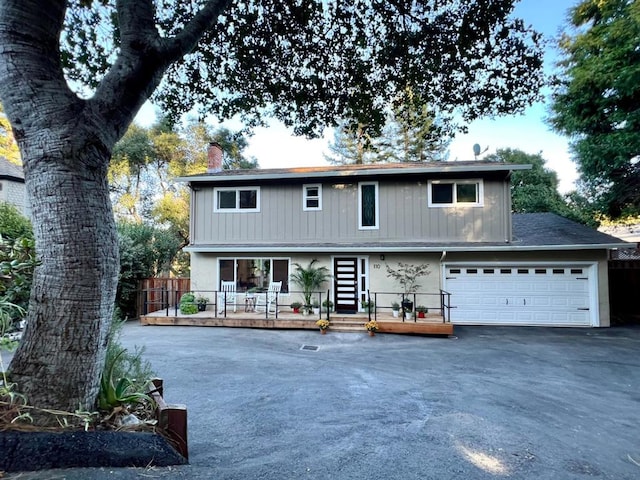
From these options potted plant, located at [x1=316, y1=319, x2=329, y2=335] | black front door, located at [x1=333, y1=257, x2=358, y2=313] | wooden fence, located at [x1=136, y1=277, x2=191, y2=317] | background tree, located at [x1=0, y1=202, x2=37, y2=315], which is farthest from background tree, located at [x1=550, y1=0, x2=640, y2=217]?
wooden fence, located at [x1=136, y1=277, x2=191, y2=317]

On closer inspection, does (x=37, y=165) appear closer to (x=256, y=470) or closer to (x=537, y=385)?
(x=256, y=470)

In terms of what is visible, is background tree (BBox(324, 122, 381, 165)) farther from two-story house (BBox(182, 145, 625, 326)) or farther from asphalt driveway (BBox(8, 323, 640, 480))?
asphalt driveway (BBox(8, 323, 640, 480))

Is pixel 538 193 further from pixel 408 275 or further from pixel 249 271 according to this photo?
pixel 249 271

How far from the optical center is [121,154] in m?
21.2

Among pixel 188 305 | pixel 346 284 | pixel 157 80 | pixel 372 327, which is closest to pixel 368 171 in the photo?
pixel 346 284

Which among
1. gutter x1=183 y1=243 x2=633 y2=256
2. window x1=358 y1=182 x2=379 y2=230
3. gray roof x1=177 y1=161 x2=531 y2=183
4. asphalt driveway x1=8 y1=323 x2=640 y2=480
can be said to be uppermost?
gray roof x1=177 y1=161 x2=531 y2=183

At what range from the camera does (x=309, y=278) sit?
10.8 meters

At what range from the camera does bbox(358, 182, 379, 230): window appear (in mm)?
11094

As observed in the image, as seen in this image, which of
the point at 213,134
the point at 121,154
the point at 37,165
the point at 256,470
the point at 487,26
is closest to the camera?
the point at 37,165

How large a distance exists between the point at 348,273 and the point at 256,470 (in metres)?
8.58

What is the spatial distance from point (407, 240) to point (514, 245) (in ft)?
10.5

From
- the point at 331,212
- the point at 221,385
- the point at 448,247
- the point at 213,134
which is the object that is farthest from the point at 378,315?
the point at 213,134

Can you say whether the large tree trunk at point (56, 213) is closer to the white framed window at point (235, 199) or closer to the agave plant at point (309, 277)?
the agave plant at point (309, 277)

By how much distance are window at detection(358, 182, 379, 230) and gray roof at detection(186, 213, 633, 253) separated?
0.75 m
